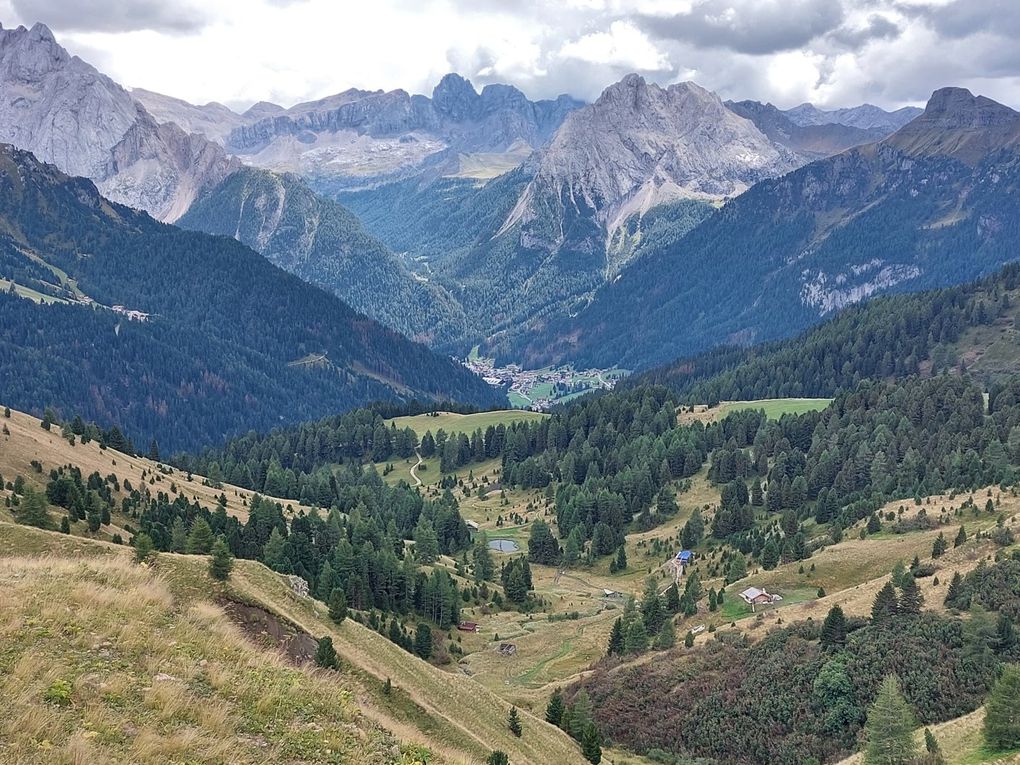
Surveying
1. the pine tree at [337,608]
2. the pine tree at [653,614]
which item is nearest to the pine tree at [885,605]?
the pine tree at [653,614]

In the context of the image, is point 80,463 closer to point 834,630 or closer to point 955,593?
point 834,630

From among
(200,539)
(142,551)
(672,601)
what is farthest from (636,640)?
(142,551)

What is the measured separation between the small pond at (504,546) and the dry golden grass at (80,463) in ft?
179

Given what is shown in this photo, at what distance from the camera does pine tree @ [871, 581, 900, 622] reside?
81.9 metres

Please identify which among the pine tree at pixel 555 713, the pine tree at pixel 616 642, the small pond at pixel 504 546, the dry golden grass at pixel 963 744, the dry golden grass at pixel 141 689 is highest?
the dry golden grass at pixel 141 689

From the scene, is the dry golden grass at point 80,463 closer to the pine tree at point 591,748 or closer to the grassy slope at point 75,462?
the grassy slope at point 75,462

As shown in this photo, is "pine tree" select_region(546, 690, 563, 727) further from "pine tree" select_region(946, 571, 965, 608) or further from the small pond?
the small pond

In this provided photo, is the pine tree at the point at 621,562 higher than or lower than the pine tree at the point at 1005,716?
lower

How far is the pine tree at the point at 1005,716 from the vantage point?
51.6 meters

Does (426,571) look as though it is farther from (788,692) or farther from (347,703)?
(347,703)

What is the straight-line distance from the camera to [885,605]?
82.4 meters

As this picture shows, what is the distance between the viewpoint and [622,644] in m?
101

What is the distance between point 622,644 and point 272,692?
77006 mm

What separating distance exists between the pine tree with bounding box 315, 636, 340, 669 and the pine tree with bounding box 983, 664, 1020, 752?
136ft
